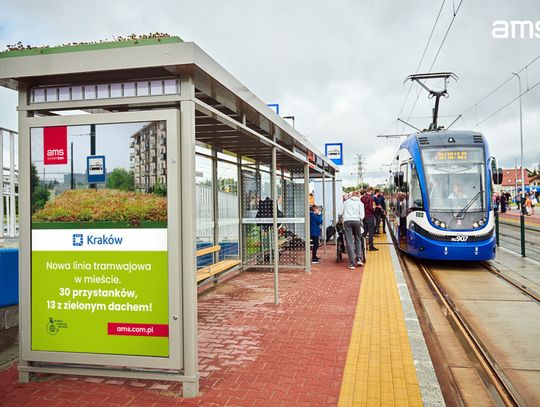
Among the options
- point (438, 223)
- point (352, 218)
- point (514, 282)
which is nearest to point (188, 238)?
point (352, 218)

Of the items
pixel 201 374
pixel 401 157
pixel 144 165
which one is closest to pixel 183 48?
pixel 144 165

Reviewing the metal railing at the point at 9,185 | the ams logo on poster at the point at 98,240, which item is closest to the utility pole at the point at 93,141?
the ams logo on poster at the point at 98,240

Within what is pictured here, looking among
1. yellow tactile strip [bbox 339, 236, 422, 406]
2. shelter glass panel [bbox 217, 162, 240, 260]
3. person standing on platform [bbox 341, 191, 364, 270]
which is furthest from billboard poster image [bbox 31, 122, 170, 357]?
person standing on platform [bbox 341, 191, 364, 270]

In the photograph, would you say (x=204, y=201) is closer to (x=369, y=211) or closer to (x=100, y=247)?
(x=100, y=247)

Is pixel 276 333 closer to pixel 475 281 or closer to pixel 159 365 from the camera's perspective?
pixel 159 365

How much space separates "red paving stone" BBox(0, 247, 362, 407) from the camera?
4062mm

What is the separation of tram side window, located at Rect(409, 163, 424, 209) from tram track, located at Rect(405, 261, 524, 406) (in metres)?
3.48

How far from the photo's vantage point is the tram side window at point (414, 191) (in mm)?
11742

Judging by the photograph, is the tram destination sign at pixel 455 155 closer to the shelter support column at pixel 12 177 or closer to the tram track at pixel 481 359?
the tram track at pixel 481 359

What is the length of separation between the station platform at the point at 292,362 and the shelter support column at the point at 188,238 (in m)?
0.28

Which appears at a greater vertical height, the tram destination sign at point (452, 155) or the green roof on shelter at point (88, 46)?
the green roof on shelter at point (88, 46)

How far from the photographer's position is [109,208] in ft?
14.2

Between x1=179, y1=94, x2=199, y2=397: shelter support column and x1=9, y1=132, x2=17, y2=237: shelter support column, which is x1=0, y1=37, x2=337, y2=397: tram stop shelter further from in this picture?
x1=9, y1=132, x2=17, y2=237: shelter support column

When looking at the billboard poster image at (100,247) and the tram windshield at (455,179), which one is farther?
the tram windshield at (455,179)
